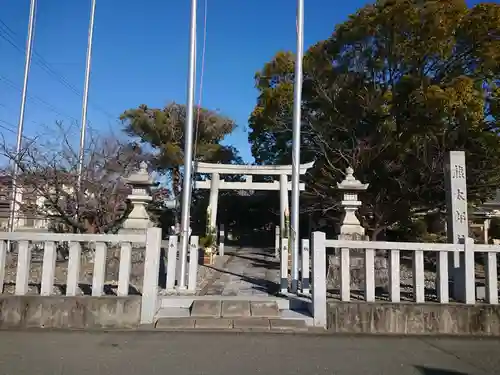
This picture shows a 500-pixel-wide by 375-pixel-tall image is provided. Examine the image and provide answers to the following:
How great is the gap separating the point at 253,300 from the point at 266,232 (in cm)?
2379

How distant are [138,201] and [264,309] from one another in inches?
253

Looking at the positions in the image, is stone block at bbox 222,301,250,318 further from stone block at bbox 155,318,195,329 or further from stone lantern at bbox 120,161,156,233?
stone lantern at bbox 120,161,156,233

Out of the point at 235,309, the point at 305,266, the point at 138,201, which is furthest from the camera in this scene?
the point at 138,201

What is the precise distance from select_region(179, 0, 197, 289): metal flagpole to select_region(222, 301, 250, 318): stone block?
1.33 meters

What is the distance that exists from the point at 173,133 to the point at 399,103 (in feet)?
47.6

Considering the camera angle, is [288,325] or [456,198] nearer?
[288,325]

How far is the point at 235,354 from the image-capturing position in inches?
189

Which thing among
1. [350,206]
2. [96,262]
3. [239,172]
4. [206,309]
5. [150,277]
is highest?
[239,172]

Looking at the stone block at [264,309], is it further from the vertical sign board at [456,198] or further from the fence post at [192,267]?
the vertical sign board at [456,198]

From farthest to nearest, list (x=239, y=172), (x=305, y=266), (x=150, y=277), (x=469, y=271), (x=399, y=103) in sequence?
(x=239, y=172)
(x=399, y=103)
(x=305, y=266)
(x=469, y=271)
(x=150, y=277)

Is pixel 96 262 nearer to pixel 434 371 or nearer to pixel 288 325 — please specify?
pixel 288 325

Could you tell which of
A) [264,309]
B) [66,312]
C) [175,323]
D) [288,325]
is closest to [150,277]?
[175,323]

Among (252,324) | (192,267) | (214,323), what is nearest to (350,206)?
(192,267)

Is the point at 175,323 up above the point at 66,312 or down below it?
below
